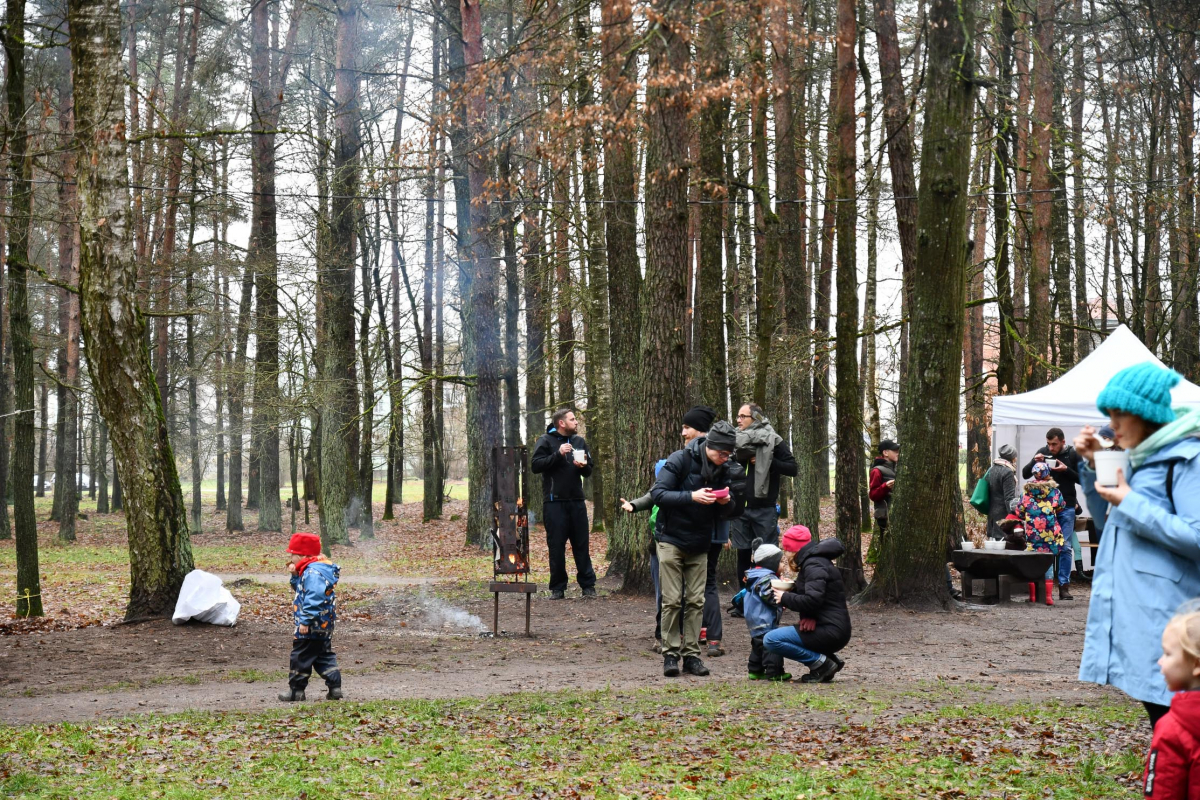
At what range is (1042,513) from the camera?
1341cm

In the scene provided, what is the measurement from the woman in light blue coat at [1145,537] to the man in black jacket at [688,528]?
4416 mm

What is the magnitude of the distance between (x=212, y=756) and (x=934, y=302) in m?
8.43

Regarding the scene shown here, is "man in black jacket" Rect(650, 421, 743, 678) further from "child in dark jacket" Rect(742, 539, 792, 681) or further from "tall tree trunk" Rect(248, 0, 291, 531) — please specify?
"tall tree trunk" Rect(248, 0, 291, 531)

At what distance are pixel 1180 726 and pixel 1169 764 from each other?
0.36 ft

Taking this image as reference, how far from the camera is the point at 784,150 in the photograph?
724 inches

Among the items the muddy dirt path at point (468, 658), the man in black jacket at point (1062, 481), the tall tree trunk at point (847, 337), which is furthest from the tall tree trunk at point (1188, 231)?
the muddy dirt path at point (468, 658)

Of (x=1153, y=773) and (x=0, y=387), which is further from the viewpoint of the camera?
(x=0, y=387)

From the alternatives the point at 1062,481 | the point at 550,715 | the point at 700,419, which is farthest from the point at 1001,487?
the point at 550,715

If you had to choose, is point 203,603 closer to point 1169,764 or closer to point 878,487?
point 878,487

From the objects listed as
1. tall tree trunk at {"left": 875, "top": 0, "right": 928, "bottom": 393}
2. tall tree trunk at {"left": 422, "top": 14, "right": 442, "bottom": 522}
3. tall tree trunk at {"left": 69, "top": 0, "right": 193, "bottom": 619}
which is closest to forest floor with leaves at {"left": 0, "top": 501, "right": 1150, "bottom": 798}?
tall tree trunk at {"left": 69, "top": 0, "right": 193, "bottom": 619}

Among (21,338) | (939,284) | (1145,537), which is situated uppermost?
(939,284)

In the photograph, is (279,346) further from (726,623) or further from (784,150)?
(726,623)

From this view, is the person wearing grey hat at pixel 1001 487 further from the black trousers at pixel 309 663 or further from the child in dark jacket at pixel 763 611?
the black trousers at pixel 309 663

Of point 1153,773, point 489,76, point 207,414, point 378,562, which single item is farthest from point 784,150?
point 207,414
